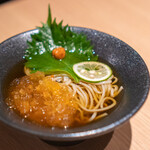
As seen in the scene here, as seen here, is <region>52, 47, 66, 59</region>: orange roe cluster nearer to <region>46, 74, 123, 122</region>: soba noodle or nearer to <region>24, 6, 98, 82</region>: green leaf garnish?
<region>24, 6, 98, 82</region>: green leaf garnish

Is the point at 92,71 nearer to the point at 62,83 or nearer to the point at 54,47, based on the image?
the point at 62,83

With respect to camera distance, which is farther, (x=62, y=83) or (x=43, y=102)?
(x=62, y=83)

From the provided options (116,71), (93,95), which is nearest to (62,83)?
(93,95)

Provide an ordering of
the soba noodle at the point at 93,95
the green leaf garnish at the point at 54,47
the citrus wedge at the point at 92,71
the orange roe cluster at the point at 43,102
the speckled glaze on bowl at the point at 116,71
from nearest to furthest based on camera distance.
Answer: the speckled glaze on bowl at the point at 116,71, the orange roe cluster at the point at 43,102, the soba noodle at the point at 93,95, the citrus wedge at the point at 92,71, the green leaf garnish at the point at 54,47

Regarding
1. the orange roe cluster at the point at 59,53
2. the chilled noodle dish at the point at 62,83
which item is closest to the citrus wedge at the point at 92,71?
the chilled noodle dish at the point at 62,83

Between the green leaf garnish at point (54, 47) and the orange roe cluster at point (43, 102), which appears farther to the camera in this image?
the green leaf garnish at point (54, 47)

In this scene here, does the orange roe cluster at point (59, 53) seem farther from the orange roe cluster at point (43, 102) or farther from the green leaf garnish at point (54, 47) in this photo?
the orange roe cluster at point (43, 102)

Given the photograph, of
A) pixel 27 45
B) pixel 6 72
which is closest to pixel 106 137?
pixel 6 72

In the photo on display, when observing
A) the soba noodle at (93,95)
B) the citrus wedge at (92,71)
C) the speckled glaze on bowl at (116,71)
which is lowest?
the soba noodle at (93,95)
